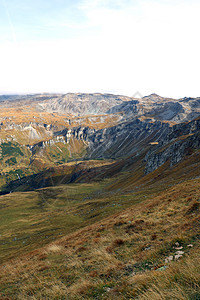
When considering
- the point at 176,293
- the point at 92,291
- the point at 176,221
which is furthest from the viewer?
the point at 176,221

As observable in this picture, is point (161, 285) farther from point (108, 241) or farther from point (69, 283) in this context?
point (108, 241)

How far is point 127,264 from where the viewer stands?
9.68 m

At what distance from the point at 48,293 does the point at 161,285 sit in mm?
6163

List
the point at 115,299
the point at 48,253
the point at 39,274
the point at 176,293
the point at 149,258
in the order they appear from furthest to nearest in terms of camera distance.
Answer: the point at 48,253 → the point at 39,274 → the point at 149,258 → the point at 115,299 → the point at 176,293

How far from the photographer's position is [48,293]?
29.2 ft

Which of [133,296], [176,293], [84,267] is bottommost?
[84,267]

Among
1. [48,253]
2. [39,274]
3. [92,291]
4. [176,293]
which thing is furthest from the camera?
[48,253]

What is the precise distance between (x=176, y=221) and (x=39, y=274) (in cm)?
1105

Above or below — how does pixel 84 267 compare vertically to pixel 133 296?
below

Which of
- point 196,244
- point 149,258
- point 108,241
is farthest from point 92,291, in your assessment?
point 108,241

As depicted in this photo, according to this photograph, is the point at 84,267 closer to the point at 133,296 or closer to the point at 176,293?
the point at 133,296

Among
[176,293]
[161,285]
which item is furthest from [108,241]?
[176,293]

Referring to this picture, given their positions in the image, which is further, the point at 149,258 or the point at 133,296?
the point at 149,258

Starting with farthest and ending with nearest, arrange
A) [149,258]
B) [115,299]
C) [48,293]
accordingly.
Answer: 1. [149,258]
2. [48,293]
3. [115,299]
